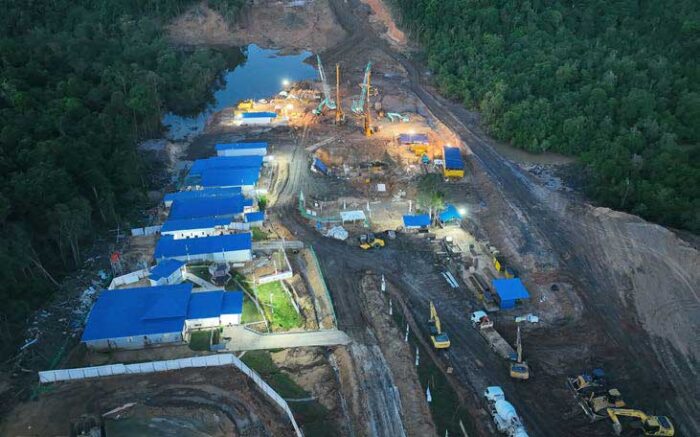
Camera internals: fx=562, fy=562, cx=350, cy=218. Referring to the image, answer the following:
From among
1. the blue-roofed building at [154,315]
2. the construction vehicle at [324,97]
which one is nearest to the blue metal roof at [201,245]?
the blue-roofed building at [154,315]

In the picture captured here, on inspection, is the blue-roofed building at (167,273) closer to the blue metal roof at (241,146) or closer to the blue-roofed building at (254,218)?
the blue-roofed building at (254,218)

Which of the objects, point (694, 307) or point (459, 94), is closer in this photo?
point (694, 307)

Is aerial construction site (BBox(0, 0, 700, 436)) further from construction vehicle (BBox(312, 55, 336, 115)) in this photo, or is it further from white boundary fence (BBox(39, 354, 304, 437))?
construction vehicle (BBox(312, 55, 336, 115))

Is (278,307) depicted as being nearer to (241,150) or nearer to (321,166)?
(321,166)

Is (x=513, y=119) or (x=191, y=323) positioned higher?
(x=513, y=119)

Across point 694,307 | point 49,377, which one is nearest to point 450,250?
point 694,307

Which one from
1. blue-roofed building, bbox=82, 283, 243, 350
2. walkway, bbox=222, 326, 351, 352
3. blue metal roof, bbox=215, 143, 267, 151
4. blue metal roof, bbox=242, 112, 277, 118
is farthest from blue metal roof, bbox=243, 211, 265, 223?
blue metal roof, bbox=242, 112, 277, 118

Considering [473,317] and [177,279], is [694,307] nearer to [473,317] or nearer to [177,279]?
[473,317]
